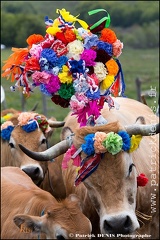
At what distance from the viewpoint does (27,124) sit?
Answer: 32.0 feet

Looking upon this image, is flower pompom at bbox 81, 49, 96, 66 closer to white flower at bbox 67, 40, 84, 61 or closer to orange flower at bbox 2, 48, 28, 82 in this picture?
white flower at bbox 67, 40, 84, 61

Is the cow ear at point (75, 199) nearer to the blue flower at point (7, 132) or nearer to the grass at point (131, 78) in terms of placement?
the blue flower at point (7, 132)

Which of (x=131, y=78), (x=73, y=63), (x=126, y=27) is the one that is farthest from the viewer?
(x=126, y=27)

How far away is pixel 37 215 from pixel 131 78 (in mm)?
21688

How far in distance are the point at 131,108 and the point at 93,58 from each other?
2.44m

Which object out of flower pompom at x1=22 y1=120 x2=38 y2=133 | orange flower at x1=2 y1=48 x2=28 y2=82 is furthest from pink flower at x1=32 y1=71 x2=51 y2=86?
flower pompom at x1=22 y1=120 x2=38 y2=133

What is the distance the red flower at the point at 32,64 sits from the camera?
22.7ft

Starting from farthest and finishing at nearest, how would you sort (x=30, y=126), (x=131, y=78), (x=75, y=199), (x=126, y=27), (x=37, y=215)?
(x=126, y=27) → (x=131, y=78) → (x=30, y=126) → (x=37, y=215) → (x=75, y=199)

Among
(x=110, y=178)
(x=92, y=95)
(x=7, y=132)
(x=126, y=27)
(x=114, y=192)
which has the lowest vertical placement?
Result: (x=114, y=192)

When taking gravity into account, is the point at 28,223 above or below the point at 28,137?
below

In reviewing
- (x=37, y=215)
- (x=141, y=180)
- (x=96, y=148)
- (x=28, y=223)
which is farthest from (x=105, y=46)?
(x=37, y=215)

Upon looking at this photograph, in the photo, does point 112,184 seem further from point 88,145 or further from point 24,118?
point 24,118

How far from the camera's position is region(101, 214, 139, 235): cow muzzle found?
6.45 metres

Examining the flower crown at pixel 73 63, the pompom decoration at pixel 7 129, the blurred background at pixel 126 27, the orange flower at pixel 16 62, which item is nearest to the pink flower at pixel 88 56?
the flower crown at pixel 73 63
